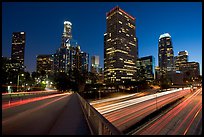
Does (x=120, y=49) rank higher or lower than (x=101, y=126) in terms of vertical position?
higher

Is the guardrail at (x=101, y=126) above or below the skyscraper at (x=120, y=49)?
below

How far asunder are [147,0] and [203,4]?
1503mm

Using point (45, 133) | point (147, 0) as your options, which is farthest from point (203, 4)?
point (45, 133)

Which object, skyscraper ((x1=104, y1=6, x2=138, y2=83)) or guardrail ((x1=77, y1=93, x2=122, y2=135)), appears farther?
skyscraper ((x1=104, y1=6, x2=138, y2=83))

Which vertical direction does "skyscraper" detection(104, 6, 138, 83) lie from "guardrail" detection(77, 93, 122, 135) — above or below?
above

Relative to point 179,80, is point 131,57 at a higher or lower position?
higher

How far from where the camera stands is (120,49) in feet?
534

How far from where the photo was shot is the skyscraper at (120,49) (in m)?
156

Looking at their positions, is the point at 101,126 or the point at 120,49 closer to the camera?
A: the point at 101,126

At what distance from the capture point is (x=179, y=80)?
86.4m

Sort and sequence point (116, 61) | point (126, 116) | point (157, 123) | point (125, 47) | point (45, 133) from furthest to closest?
point (125, 47), point (116, 61), point (126, 116), point (157, 123), point (45, 133)

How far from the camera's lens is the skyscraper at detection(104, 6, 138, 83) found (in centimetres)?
15550

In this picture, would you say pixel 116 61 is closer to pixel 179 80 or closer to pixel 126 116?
pixel 179 80

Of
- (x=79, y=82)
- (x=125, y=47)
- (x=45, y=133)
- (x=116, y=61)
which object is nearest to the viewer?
(x=45, y=133)
